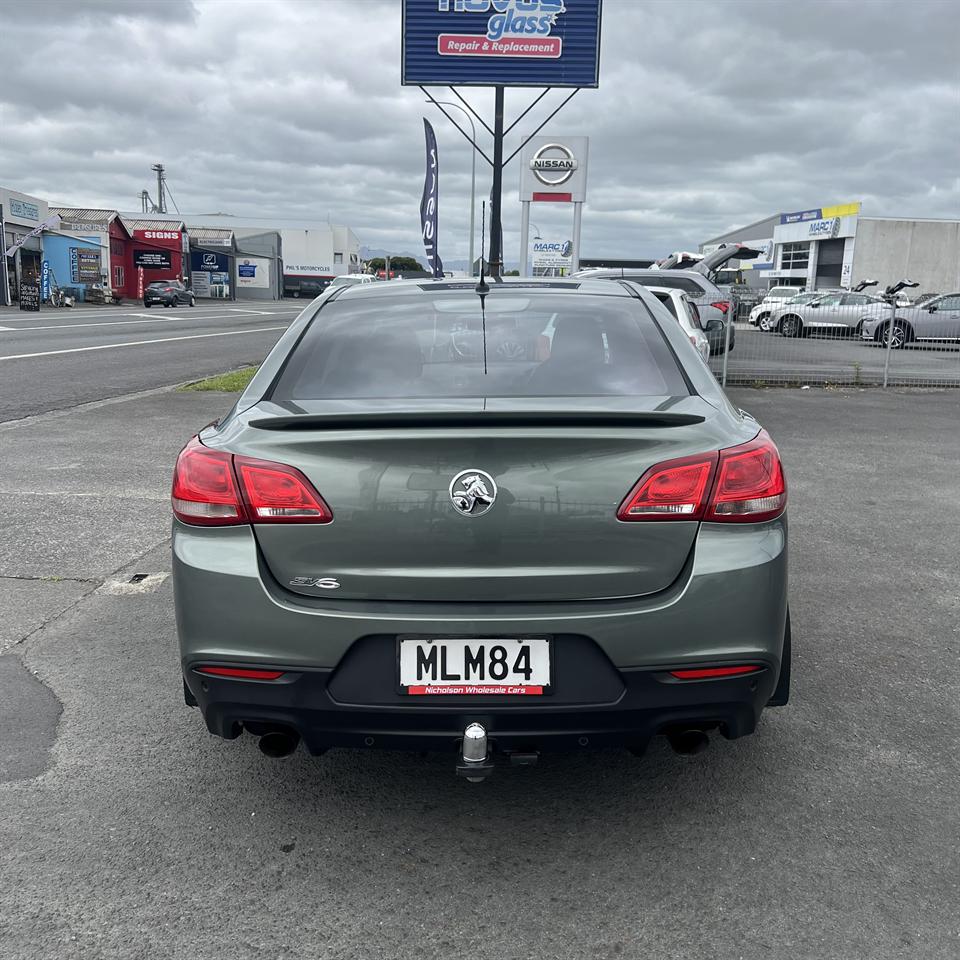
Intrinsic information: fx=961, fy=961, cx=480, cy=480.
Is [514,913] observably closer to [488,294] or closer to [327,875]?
[327,875]

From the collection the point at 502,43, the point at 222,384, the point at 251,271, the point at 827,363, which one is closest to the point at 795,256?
the point at 251,271

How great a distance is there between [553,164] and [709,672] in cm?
2073

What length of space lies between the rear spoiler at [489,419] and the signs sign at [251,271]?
96470 millimetres

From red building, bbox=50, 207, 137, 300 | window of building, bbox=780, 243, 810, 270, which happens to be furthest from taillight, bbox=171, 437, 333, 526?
window of building, bbox=780, 243, 810, 270

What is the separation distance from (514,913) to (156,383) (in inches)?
534

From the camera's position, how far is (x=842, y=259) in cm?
7012

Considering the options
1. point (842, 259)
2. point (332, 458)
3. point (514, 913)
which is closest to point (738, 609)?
point (514, 913)

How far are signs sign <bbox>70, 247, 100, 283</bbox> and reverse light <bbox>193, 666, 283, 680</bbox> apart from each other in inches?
2438

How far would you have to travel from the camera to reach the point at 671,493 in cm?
247

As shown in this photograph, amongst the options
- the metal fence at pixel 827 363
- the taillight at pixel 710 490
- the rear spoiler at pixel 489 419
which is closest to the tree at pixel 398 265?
the metal fence at pixel 827 363

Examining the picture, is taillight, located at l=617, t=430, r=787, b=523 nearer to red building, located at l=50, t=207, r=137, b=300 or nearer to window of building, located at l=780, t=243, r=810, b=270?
red building, located at l=50, t=207, r=137, b=300

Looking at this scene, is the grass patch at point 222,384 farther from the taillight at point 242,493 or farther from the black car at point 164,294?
the black car at point 164,294

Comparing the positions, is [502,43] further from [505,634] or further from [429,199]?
[505,634]

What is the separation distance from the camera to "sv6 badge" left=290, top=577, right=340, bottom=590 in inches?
97.6
